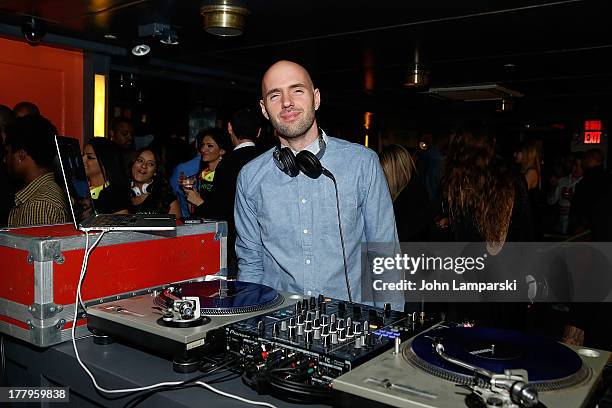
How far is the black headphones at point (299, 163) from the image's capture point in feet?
5.34

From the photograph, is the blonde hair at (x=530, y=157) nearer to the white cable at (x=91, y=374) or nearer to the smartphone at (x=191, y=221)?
the smartphone at (x=191, y=221)

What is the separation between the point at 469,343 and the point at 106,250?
97 cm

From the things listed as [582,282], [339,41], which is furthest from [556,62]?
[582,282]

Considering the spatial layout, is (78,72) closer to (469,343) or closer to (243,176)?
(243,176)

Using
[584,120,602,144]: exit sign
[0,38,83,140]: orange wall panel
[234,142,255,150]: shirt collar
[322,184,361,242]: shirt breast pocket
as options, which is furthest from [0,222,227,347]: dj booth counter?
[584,120,602,144]: exit sign

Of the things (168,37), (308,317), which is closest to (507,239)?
(308,317)

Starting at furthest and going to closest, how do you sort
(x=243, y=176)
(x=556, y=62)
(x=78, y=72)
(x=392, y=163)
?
(x=556, y=62)
(x=78, y=72)
(x=392, y=163)
(x=243, y=176)

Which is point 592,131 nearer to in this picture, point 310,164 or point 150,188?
point 150,188

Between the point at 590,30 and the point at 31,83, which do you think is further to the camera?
the point at 31,83

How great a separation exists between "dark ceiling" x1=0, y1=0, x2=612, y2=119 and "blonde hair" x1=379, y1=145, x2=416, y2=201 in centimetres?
98

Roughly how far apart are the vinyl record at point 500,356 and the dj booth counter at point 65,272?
85 centimetres

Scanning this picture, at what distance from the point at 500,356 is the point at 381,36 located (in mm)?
3848

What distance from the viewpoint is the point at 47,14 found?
3828 millimetres

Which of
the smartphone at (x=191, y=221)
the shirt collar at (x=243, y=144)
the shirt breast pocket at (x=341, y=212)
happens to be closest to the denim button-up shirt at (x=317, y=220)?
the shirt breast pocket at (x=341, y=212)
